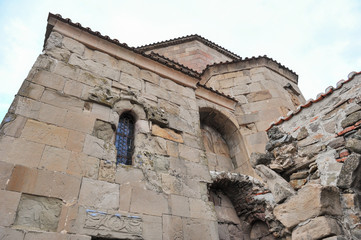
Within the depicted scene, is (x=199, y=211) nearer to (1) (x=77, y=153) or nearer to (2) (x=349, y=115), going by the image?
(1) (x=77, y=153)

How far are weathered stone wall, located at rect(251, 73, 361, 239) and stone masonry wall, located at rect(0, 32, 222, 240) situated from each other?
1339 mm

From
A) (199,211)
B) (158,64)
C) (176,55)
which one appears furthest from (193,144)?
(176,55)

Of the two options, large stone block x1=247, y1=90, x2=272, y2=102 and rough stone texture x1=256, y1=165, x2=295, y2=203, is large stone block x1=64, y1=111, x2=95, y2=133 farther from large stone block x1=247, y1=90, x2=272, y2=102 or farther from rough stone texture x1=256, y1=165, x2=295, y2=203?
large stone block x1=247, y1=90, x2=272, y2=102

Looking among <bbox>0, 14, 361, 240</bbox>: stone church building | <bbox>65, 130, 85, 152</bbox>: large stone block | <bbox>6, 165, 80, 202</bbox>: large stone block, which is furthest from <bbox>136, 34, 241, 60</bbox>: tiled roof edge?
<bbox>6, 165, 80, 202</bbox>: large stone block

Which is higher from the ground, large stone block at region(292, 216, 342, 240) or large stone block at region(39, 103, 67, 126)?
large stone block at region(39, 103, 67, 126)

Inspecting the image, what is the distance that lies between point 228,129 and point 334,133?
3.98 meters

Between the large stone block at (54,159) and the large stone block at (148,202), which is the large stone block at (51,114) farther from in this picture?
the large stone block at (148,202)

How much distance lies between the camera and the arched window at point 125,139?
400 cm

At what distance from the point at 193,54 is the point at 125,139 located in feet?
24.7

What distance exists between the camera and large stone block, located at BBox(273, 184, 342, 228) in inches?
99.1

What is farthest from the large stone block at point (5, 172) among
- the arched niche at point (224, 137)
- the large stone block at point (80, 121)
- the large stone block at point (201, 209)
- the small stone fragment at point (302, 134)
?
the arched niche at point (224, 137)

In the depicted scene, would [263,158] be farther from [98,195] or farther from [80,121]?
[80,121]

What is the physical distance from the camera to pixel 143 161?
12.9 ft

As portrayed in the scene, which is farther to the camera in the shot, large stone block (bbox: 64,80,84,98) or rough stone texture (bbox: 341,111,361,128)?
large stone block (bbox: 64,80,84,98)
